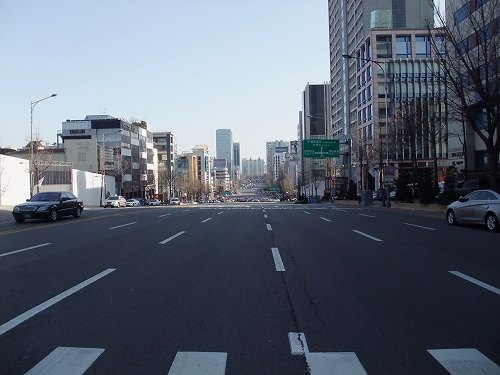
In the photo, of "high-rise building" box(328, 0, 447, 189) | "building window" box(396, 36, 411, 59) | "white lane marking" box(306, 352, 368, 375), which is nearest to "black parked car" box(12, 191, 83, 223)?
"white lane marking" box(306, 352, 368, 375)

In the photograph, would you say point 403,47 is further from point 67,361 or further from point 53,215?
point 67,361

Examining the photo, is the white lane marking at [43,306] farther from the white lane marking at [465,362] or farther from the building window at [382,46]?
the building window at [382,46]

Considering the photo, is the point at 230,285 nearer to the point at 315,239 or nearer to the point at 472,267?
the point at 472,267

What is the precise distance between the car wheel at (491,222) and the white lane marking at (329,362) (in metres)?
13.3

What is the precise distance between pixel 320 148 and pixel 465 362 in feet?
143

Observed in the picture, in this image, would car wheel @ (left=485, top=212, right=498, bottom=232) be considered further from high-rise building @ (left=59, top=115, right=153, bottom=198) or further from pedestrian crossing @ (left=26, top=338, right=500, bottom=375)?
high-rise building @ (left=59, top=115, right=153, bottom=198)

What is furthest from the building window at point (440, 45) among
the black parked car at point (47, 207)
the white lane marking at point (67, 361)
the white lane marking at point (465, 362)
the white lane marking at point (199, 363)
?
the white lane marking at point (67, 361)

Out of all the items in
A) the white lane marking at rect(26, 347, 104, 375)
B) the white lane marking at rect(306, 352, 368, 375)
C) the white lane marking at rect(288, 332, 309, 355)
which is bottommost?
the white lane marking at rect(306, 352, 368, 375)

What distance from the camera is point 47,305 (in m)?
6.35

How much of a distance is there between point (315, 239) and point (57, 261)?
24.9 ft

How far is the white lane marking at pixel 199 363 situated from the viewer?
13.8 ft

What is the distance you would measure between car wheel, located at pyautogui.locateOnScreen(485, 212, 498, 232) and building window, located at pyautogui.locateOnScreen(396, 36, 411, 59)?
59.2 m

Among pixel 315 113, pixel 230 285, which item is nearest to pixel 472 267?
pixel 230 285

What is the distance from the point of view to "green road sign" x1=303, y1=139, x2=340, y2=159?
154 feet
